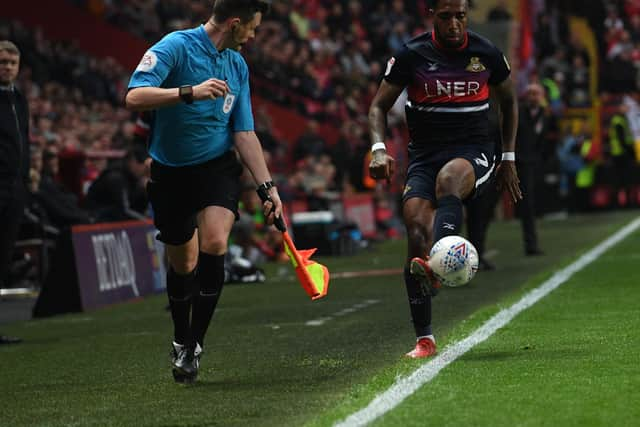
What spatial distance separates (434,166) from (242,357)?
1755mm

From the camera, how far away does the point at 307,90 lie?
105 feet

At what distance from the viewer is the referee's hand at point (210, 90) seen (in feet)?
24.0

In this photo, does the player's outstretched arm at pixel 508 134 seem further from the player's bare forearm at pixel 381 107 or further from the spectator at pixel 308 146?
the spectator at pixel 308 146

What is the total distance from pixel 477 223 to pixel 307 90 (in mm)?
17430

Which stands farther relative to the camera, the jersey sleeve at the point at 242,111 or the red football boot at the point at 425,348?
the red football boot at the point at 425,348

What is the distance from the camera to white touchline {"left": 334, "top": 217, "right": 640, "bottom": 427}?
640 centimetres

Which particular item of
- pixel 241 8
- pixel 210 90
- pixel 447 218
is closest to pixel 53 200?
pixel 447 218

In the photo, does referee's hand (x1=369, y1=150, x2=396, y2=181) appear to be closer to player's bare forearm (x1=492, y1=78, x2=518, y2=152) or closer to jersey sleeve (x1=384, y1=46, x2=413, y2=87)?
jersey sleeve (x1=384, y1=46, x2=413, y2=87)

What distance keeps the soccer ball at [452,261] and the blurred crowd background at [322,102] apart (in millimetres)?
2549

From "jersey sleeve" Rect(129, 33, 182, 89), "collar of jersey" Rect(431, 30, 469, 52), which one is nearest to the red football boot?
"collar of jersey" Rect(431, 30, 469, 52)

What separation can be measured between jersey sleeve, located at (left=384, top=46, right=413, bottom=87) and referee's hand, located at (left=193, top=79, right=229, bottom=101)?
1.60 m

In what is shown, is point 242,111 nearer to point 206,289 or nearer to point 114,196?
point 206,289

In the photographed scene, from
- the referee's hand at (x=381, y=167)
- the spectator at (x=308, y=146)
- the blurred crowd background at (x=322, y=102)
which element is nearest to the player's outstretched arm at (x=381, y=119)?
the referee's hand at (x=381, y=167)

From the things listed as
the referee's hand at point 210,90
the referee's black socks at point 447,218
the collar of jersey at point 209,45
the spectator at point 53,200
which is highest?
the collar of jersey at point 209,45
